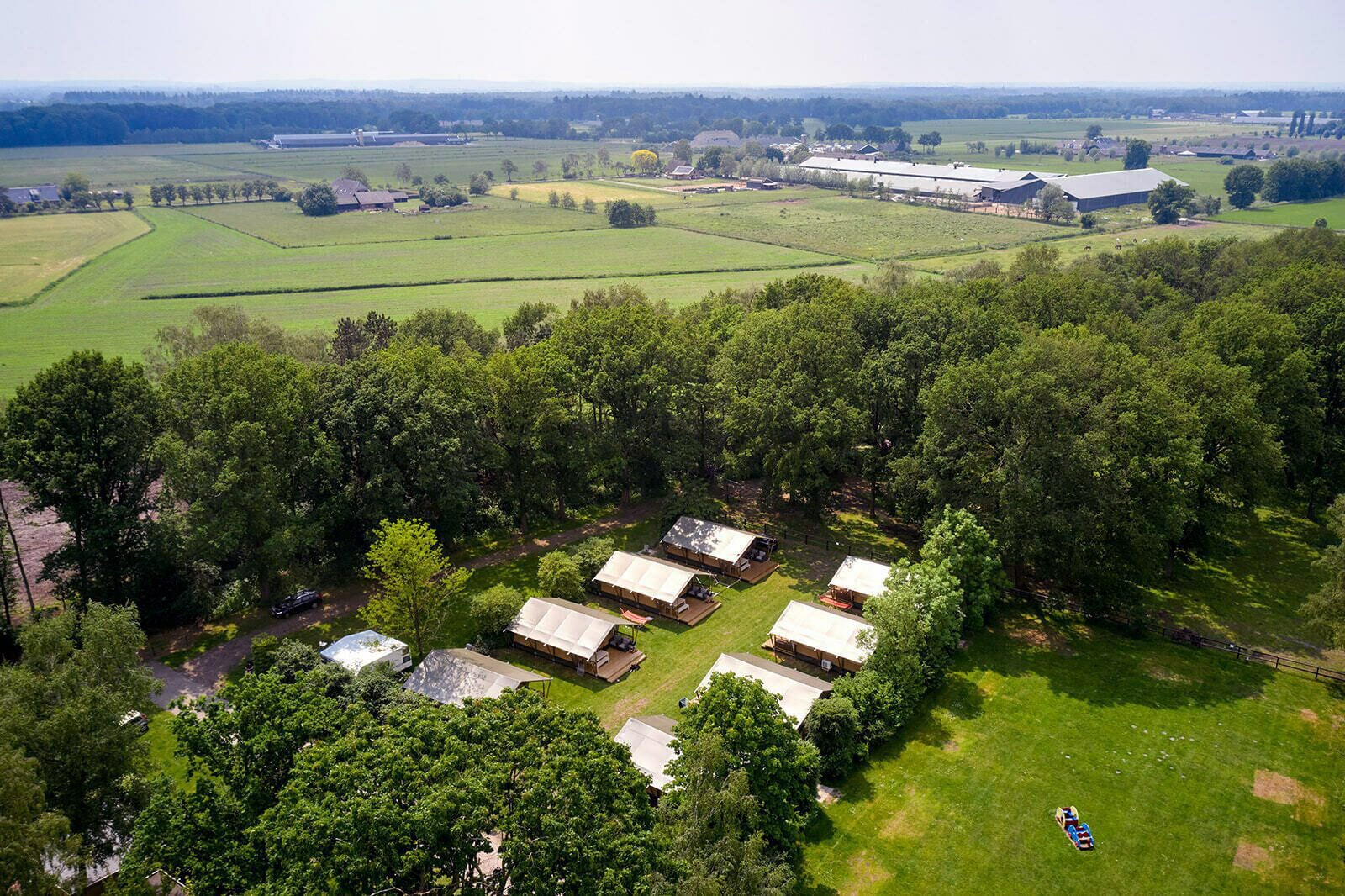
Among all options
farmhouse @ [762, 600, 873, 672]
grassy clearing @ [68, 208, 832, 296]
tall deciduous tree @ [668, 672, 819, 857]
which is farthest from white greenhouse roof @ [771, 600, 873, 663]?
grassy clearing @ [68, 208, 832, 296]

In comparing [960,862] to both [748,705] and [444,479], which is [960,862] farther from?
[444,479]

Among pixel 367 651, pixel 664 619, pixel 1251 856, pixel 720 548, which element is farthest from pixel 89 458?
pixel 1251 856

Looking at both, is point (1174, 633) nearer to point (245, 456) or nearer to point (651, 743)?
point (651, 743)

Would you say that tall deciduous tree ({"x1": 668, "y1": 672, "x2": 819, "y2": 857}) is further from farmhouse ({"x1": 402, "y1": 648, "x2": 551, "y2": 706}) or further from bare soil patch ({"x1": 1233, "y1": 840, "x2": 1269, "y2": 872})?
bare soil patch ({"x1": 1233, "y1": 840, "x2": 1269, "y2": 872})

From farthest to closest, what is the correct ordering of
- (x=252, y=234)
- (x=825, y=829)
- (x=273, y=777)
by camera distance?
(x=252, y=234) → (x=825, y=829) → (x=273, y=777)

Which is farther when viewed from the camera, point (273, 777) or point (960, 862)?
point (960, 862)

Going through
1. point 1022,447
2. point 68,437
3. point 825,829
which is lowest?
point 825,829

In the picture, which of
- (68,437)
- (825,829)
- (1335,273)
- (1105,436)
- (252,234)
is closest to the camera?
(825,829)

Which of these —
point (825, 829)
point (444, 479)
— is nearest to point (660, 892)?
point (825, 829)
